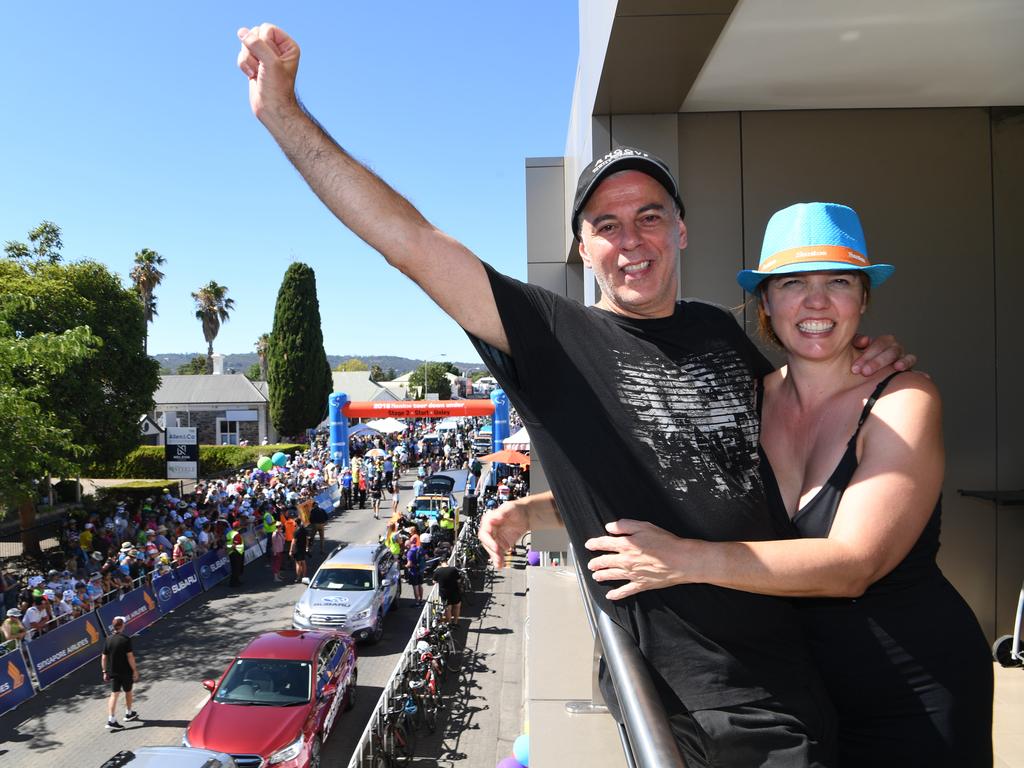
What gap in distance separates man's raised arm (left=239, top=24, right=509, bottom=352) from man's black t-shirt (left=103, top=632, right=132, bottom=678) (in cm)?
1103

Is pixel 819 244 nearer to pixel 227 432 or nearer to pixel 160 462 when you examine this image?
pixel 160 462

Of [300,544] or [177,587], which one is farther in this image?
[300,544]

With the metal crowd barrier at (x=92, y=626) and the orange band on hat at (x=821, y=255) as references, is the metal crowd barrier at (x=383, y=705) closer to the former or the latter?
the metal crowd barrier at (x=92, y=626)

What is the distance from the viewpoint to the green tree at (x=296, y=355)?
147 feet

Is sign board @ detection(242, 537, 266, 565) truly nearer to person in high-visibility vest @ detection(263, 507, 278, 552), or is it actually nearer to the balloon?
person in high-visibility vest @ detection(263, 507, 278, 552)

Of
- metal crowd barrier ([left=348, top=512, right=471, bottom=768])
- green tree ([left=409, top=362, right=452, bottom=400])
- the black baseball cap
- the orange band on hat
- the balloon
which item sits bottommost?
metal crowd barrier ([left=348, top=512, right=471, bottom=768])

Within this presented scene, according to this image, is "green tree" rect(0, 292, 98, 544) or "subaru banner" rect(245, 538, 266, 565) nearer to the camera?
"green tree" rect(0, 292, 98, 544)

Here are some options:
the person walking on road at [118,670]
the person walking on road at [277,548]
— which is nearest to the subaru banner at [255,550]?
the person walking on road at [277,548]

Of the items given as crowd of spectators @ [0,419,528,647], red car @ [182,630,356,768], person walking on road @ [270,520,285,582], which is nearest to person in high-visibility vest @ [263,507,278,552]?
crowd of spectators @ [0,419,528,647]

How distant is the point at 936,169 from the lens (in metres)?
5.02

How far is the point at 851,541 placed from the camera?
1.35 meters

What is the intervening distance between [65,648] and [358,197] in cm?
1388

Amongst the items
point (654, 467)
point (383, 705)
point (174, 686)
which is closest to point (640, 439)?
point (654, 467)

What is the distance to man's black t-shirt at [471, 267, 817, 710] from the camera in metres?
1.42
